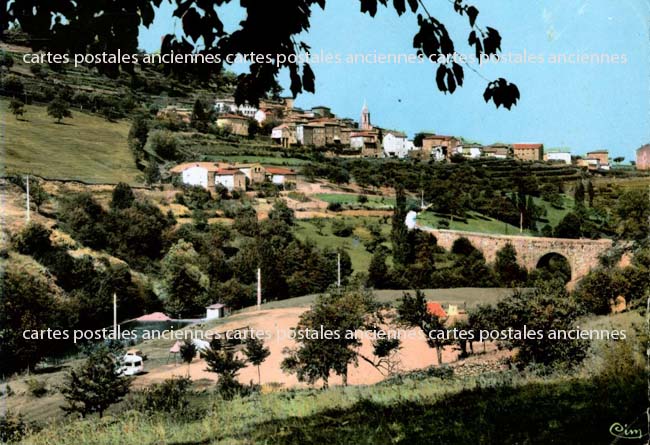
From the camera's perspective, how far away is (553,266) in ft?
107

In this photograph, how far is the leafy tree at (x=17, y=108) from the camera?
37.1 metres

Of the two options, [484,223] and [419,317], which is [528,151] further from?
[419,317]

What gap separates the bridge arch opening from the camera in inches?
1241

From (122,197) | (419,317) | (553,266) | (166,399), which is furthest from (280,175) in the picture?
(166,399)

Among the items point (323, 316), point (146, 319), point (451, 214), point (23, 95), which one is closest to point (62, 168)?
point (23, 95)

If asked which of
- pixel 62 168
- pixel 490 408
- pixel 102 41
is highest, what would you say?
pixel 62 168

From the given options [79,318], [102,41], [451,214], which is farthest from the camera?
[451,214]

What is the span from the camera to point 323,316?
48.3 ft

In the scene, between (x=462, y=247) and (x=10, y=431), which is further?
(x=462, y=247)

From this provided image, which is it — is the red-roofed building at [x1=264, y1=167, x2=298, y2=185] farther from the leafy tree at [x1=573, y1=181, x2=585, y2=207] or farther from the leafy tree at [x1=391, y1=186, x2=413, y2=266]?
the leafy tree at [x1=573, y1=181, x2=585, y2=207]

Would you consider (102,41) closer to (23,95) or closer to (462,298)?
(462,298)

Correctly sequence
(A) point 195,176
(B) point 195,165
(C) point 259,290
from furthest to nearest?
1. (B) point 195,165
2. (A) point 195,176
3. (C) point 259,290

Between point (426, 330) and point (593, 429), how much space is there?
42.8 ft

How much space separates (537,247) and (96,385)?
2605 cm
